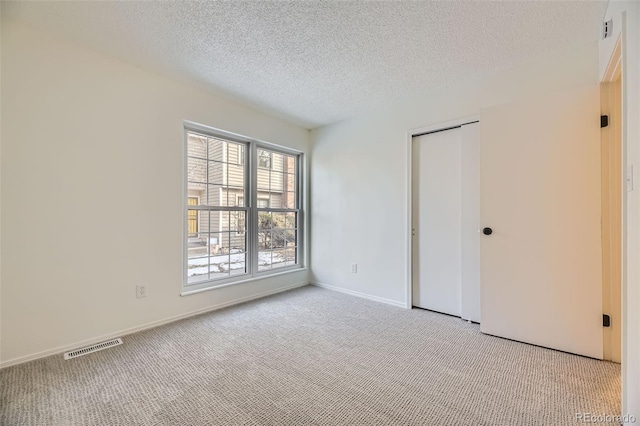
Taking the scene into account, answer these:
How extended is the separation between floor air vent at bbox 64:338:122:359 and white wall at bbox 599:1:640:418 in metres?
3.28

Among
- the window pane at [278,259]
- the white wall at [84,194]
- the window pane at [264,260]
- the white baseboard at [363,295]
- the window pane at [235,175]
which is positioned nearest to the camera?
the white wall at [84,194]

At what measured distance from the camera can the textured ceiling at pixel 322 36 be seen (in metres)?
1.84

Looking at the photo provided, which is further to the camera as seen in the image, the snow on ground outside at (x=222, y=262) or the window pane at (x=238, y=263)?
the window pane at (x=238, y=263)

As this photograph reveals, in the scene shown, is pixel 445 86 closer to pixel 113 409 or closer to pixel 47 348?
pixel 113 409

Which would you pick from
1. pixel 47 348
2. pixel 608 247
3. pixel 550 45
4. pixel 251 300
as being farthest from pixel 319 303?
pixel 550 45

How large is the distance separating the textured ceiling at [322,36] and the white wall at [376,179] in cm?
22

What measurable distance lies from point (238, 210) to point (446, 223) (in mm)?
2466

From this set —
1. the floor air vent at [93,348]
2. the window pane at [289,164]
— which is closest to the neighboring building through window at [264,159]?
the window pane at [289,164]

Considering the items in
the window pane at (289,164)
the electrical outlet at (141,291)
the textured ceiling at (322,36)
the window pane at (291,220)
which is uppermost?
the textured ceiling at (322,36)

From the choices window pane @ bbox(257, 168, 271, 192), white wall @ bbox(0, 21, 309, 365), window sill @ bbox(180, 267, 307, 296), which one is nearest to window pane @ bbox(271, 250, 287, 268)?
window sill @ bbox(180, 267, 307, 296)

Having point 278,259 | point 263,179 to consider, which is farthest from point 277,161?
point 278,259

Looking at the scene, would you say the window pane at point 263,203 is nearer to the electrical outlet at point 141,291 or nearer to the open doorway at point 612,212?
the electrical outlet at point 141,291

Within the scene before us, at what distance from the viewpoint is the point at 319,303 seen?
339 cm
